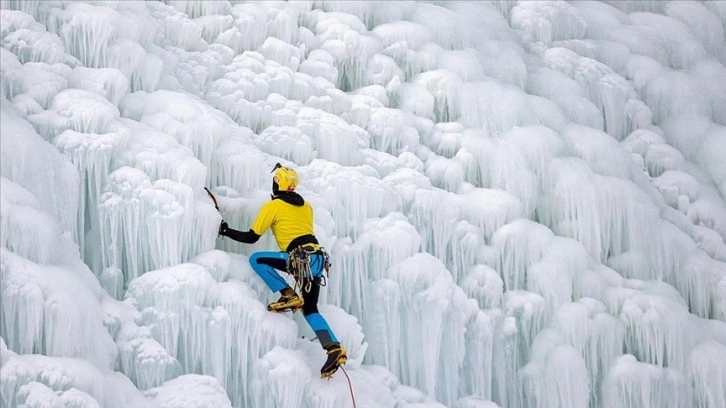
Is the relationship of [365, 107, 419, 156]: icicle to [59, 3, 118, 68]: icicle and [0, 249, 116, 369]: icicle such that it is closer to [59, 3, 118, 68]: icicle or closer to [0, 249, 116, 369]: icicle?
[59, 3, 118, 68]: icicle

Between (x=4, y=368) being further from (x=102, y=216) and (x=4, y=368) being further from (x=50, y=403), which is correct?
(x=102, y=216)

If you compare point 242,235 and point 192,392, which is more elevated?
point 242,235

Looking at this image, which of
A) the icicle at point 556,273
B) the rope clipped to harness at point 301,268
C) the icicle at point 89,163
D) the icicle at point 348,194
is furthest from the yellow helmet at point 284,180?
the icicle at point 556,273

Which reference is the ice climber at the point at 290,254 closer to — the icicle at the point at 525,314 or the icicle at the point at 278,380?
the icicle at the point at 278,380

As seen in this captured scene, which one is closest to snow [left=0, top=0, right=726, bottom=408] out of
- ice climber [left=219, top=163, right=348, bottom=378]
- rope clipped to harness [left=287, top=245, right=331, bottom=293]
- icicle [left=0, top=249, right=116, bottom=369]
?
icicle [left=0, top=249, right=116, bottom=369]

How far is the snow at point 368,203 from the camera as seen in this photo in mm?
5633

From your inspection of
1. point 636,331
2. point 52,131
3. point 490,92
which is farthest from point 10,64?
point 636,331

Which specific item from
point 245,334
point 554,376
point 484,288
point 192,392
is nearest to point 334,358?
point 245,334

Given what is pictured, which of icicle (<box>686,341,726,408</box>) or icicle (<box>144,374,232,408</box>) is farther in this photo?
icicle (<box>686,341,726,408</box>)

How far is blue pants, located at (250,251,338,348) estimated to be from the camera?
238 inches

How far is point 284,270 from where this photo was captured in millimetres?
6160

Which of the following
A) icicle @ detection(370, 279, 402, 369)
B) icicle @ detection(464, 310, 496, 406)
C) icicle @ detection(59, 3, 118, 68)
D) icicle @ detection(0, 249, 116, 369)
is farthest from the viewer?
icicle @ detection(464, 310, 496, 406)

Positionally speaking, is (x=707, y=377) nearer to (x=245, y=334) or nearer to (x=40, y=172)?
(x=245, y=334)

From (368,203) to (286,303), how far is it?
1.34m
